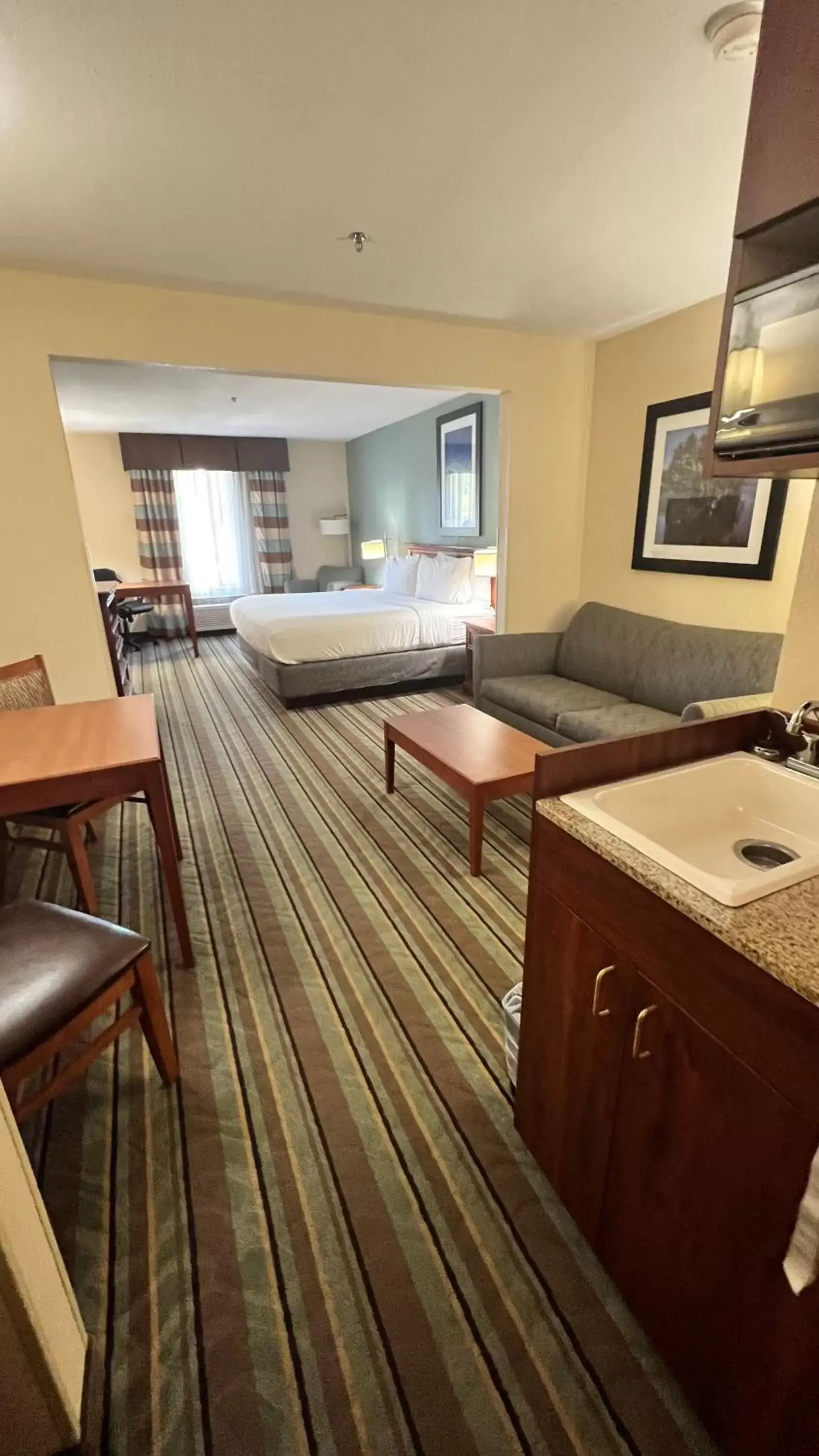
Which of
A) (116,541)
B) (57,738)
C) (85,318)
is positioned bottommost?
(57,738)

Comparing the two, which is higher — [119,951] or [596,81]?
[596,81]

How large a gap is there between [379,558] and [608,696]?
177 inches

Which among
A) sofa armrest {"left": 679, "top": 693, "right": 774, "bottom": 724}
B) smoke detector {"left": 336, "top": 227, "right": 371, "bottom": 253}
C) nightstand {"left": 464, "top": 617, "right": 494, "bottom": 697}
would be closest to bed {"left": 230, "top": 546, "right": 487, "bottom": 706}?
nightstand {"left": 464, "top": 617, "right": 494, "bottom": 697}

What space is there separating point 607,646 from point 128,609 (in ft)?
15.2

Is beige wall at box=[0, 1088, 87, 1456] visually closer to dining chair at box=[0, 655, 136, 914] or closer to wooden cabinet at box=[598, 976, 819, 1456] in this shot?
wooden cabinet at box=[598, 976, 819, 1456]

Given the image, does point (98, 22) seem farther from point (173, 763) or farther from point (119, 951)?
point (173, 763)

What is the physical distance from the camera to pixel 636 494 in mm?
3484

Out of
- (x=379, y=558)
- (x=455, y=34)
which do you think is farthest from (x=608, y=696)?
(x=379, y=558)

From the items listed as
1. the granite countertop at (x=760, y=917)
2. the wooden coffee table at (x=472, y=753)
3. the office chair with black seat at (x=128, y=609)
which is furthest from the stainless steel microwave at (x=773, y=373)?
the office chair with black seat at (x=128, y=609)

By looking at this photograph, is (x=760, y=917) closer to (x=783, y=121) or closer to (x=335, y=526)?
(x=783, y=121)

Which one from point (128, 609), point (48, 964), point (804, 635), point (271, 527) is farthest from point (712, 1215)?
point (271, 527)

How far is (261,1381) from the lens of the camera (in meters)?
1.00

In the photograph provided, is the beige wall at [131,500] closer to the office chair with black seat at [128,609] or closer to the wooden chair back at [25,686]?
the office chair with black seat at [128,609]

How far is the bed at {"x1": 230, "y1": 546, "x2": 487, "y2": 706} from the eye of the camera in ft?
14.4
